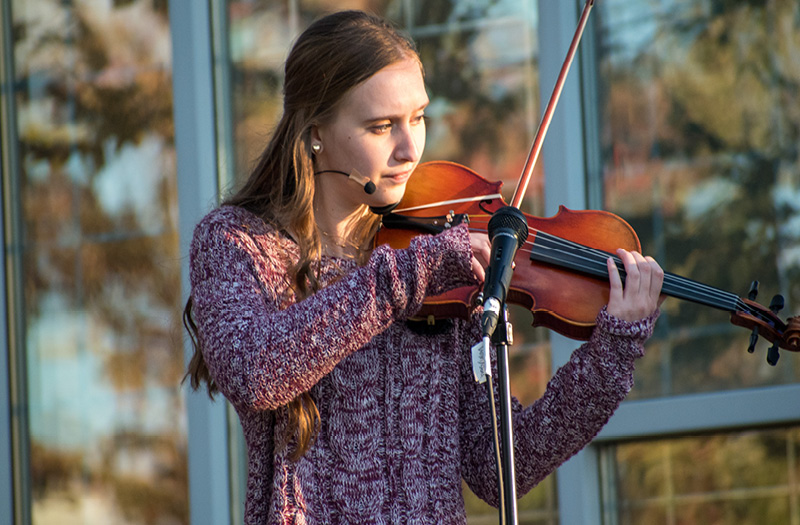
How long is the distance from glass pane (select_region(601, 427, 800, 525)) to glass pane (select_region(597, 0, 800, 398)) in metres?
0.13

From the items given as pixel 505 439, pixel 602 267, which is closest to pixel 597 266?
pixel 602 267

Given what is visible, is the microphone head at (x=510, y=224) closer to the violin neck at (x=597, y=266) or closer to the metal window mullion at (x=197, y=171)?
the violin neck at (x=597, y=266)

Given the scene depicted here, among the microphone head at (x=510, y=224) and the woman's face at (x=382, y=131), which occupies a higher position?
the woman's face at (x=382, y=131)

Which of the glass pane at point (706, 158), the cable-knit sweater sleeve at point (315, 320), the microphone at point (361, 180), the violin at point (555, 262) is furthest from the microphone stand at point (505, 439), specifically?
the glass pane at point (706, 158)

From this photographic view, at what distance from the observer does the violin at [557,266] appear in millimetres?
1709

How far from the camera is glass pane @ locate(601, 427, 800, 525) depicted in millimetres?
2379

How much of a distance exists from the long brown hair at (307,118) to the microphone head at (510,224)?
1.42ft

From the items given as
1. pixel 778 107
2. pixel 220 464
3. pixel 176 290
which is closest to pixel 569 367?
pixel 778 107

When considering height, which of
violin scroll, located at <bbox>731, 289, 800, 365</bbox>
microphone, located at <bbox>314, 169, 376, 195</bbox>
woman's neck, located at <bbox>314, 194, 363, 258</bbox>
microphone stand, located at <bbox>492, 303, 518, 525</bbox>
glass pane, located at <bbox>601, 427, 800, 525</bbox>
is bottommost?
glass pane, located at <bbox>601, 427, 800, 525</bbox>

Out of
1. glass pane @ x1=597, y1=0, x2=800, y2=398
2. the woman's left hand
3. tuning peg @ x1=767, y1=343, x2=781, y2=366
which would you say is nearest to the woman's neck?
the woman's left hand

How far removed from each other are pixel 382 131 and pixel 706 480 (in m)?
1.28

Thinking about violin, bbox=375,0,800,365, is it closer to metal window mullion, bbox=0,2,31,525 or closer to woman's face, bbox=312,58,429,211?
woman's face, bbox=312,58,429,211

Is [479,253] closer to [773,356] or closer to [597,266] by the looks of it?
[597,266]

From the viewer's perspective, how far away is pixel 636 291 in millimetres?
1656
